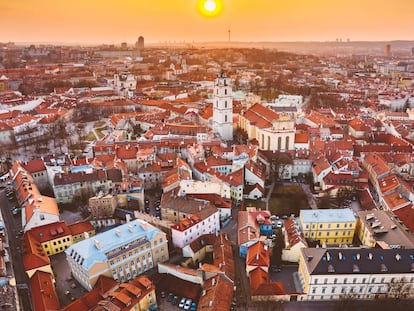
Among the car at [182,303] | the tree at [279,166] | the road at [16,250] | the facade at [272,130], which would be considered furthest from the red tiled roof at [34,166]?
the facade at [272,130]

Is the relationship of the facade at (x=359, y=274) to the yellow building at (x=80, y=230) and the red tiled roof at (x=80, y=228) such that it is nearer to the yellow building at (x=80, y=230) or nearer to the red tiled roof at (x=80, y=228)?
the yellow building at (x=80, y=230)

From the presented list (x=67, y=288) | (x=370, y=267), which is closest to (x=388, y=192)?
(x=370, y=267)

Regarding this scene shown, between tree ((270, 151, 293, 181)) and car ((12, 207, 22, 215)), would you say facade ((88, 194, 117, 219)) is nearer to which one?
car ((12, 207, 22, 215))

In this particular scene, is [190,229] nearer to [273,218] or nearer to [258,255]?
[258,255]

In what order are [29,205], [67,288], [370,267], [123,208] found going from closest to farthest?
[370,267] → [67,288] → [29,205] → [123,208]

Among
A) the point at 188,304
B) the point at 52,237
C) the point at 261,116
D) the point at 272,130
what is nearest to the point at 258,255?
the point at 188,304

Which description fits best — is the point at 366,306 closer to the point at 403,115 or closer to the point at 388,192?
the point at 388,192
